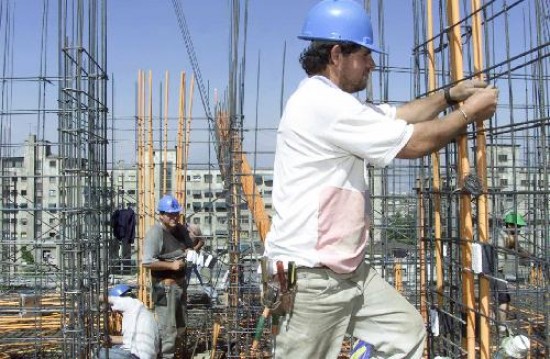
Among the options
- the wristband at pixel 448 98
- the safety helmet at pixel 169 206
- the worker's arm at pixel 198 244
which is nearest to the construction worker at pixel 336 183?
the wristband at pixel 448 98

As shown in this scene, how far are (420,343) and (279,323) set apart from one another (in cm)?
52

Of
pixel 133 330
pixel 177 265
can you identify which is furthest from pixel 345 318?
pixel 177 265

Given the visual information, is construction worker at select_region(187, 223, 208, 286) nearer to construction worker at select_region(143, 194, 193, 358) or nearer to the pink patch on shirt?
construction worker at select_region(143, 194, 193, 358)

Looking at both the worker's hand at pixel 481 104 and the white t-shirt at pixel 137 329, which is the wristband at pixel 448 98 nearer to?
the worker's hand at pixel 481 104

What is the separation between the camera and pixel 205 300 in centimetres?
805

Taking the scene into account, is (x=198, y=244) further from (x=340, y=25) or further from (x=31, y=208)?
(x=340, y=25)

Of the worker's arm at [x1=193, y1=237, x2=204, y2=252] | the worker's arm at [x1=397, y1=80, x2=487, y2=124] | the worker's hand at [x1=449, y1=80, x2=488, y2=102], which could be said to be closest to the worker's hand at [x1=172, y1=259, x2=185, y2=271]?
the worker's arm at [x1=193, y1=237, x2=204, y2=252]

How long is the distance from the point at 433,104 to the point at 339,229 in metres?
0.71

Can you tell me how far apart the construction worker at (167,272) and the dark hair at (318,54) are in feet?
13.0

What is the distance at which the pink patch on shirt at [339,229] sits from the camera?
7.41 feet

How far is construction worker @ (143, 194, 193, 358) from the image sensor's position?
607 cm

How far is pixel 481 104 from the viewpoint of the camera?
7.75ft

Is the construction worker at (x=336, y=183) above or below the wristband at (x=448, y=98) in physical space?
below

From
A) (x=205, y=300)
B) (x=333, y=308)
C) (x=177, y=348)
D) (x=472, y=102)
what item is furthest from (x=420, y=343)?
(x=205, y=300)
